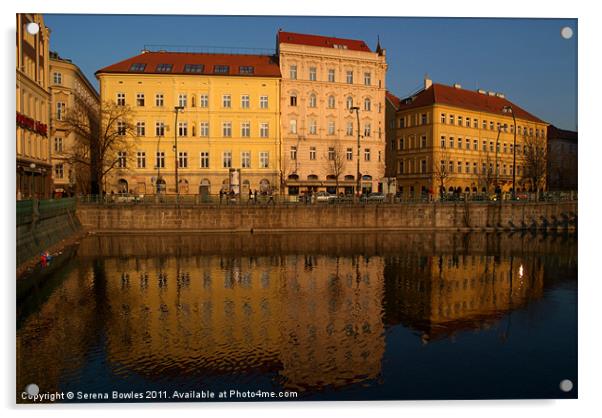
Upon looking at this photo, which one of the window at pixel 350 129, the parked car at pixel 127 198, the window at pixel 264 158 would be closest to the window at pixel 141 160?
the parked car at pixel 127 198

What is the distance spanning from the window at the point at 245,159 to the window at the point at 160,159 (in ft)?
25.3

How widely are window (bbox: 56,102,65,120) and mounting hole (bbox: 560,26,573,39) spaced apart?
152 feet

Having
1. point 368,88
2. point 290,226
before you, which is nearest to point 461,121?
point 368,88

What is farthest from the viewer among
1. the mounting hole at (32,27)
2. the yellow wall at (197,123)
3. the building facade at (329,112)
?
the building facade at (329,112)

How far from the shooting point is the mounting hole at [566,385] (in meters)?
9.33

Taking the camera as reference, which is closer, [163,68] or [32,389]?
[32,389]

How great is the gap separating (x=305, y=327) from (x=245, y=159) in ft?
131

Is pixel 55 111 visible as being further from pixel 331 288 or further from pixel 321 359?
pixel 321 359

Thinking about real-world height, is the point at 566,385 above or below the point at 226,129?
below

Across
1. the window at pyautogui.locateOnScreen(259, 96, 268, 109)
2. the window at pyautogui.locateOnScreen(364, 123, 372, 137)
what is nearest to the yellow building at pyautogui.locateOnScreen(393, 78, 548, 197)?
the window at pyautogui.locateOnScreen(364, 123, 372, 137)

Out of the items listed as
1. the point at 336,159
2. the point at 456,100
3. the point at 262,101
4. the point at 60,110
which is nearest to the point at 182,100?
the point at 262,101

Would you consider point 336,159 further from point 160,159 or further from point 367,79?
point 160,159

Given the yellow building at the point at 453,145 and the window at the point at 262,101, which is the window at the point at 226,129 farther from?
the yellow building at the point at 453,145

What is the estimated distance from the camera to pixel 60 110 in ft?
158
